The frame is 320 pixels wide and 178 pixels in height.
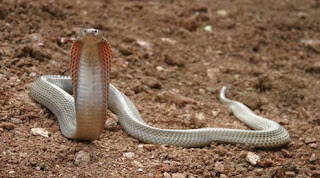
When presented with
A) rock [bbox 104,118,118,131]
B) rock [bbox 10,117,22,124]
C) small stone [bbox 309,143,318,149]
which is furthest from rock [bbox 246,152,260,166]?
rock [bbox 10,117,22,124]

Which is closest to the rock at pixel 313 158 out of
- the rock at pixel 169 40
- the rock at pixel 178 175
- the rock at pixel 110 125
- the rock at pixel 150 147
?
the rock at pixel 178 175

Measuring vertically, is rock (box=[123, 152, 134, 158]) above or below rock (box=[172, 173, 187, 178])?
above

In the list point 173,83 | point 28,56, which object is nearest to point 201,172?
point 173,83

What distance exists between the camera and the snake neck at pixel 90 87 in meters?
4.86

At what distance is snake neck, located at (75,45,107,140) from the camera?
486 centimetres

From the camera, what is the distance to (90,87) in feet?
16.1

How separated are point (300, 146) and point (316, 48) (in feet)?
12.8

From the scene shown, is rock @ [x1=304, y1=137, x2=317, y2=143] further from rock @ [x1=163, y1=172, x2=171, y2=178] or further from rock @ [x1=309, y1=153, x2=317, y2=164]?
rock @ [x1=163, y1=172, x2=171, y2=178]

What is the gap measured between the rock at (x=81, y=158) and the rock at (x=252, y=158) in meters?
1.77

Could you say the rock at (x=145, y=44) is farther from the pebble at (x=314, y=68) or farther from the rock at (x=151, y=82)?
the pebble at (x=314, y=68)

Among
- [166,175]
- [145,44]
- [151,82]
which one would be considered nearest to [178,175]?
[166,175]

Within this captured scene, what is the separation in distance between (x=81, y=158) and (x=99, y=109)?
522 mm

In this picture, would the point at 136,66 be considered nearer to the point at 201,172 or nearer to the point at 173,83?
the point at 173,83

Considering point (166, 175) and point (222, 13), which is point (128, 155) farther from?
point (222, 13)
